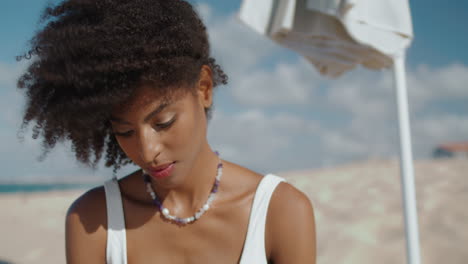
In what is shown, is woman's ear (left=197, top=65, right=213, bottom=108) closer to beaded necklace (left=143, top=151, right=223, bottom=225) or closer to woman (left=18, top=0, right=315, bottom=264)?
woman (left=18, top=0, right=315, bottom=264)

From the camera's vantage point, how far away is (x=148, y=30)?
50.9 inches

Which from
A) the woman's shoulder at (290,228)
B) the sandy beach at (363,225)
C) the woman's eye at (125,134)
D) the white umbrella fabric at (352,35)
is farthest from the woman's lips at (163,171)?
the sandy beach at (363,225)

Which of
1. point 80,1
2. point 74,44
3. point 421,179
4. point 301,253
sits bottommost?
point 421,179

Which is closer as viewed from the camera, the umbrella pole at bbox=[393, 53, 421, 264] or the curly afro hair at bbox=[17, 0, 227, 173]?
the curly afro hair at bbox=[17, 0, 227, 173]

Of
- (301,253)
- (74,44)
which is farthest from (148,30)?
(301,253)

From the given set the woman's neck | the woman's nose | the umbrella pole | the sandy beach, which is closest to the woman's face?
the woman's nose

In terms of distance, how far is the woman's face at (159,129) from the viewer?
52.4 inches

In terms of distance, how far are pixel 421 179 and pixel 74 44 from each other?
8594 mm

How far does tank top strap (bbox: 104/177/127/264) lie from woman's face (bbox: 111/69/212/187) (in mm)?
357

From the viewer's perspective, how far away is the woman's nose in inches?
52.3

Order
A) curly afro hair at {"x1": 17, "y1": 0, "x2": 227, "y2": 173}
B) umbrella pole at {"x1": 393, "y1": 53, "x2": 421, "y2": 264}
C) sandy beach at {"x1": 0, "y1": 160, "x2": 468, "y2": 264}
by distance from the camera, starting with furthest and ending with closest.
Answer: sandy beach at {"x1": 0, "y1": 160, "x2": 468, "y2": 264} → umbrella pole at {"x1": 393, "y1": 53, "x2": 421, "y2": 264} → curly afro hair at {"x1": 17, "y1": 0, "x2": 227, "y2": 173}

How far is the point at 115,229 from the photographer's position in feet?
5.42

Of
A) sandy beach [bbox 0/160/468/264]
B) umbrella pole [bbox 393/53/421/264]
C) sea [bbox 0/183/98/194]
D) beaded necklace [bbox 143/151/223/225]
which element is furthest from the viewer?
sea [bbox 0/183/98/194]

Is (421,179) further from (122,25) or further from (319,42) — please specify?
(122,25)
